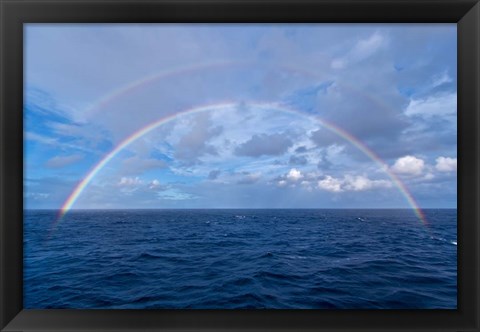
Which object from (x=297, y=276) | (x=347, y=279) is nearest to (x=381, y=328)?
(x=347, y=279)

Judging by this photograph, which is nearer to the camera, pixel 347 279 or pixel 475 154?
pixel 475 154

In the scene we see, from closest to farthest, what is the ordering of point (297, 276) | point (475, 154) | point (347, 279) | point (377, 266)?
point (475, 154), point (347, 279), point (297, 276), point (377, 266)

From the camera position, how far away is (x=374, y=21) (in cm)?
108

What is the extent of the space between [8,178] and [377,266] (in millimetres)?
8738

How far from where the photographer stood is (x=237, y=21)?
42.6 inches

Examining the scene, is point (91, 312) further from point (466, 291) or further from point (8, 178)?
point (466, 291)

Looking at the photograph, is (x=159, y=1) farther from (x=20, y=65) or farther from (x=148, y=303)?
(x=148, y=303)

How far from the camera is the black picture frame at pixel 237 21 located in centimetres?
101

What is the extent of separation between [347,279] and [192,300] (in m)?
3.54

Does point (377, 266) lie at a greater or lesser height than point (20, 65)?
lesser

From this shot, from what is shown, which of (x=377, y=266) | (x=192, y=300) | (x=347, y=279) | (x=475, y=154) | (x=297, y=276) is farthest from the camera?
(x=377, y=266)

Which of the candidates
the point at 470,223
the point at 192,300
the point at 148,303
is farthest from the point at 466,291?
the point at 148,303

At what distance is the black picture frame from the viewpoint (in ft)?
3.33

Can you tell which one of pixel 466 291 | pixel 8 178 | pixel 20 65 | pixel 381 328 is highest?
pixel 20 65
